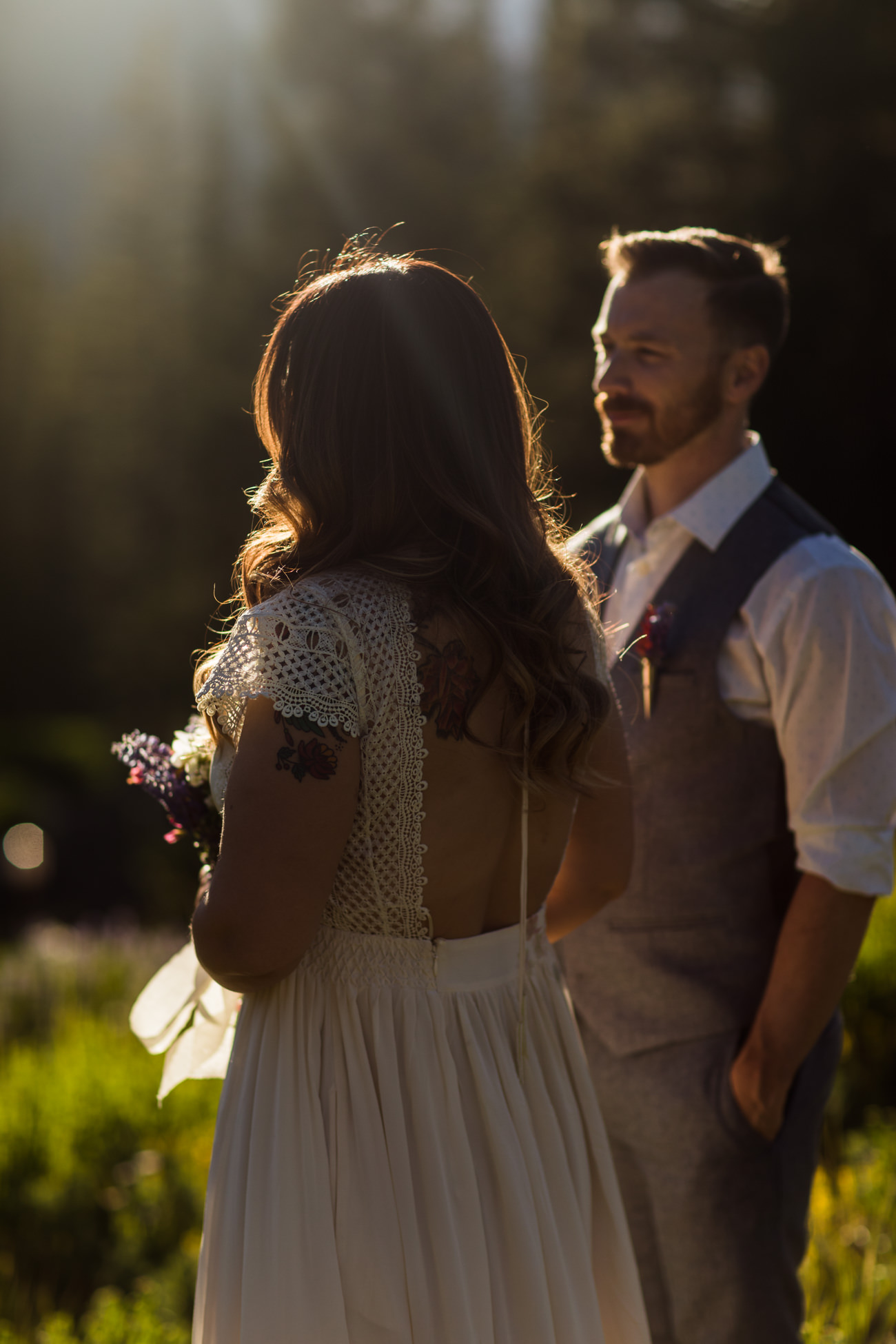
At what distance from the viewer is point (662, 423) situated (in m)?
2.57

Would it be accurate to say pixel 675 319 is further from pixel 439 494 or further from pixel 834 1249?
→ pixel 834 1249

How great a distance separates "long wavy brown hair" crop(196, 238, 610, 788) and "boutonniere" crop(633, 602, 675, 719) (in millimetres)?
812

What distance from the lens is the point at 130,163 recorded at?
21.9 metres

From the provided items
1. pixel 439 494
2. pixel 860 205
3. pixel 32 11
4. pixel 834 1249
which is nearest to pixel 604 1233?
pixel 439 494

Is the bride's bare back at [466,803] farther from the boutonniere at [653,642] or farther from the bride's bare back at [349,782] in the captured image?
the boutonniere at [653,642]

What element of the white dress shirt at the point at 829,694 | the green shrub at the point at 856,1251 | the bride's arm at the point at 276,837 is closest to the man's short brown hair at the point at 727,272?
the white dress shirt at the point at 829,694

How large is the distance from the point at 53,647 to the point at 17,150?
25.6 metres

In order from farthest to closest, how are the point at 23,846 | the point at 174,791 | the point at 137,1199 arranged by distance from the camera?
the point at 23,846, the point at 137,1199, the point at 174,791

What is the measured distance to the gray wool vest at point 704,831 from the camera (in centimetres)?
242

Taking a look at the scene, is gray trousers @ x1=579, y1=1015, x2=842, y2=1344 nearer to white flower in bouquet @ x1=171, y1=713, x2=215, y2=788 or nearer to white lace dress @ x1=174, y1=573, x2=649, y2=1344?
white lace dress @ x1=174, y1=573, x2=649, y2=1344

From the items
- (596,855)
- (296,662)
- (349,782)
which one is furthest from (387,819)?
(596,855)

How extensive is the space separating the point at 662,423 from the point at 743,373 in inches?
8.9

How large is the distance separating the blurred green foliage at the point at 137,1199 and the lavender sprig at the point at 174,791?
4.13ft

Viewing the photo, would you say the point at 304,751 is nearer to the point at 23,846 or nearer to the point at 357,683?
the point at 357,683
